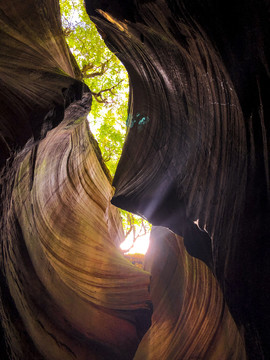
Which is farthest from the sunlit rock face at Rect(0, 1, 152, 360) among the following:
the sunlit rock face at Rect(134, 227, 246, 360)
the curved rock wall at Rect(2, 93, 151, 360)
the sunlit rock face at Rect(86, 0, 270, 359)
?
the sunlit rock face at Rect(86, 0, 270, 359)

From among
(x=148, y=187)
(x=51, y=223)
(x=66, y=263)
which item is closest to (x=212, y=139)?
(x=148, y=187)

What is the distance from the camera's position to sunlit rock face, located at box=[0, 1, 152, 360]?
12.3 feet

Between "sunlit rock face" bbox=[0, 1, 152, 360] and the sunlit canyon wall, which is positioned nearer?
the sunlit canyon wall

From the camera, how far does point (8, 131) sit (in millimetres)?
3439

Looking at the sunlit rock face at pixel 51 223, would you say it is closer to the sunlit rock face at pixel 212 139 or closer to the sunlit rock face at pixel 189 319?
the sunlit rock face at pixel 189 319

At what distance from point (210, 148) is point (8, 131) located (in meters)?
2.68

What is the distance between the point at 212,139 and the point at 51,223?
4.21 metres

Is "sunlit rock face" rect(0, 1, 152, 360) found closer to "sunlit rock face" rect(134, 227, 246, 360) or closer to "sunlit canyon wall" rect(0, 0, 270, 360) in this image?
"sunlit canyon wall" rect(0, 0, 270, 360)

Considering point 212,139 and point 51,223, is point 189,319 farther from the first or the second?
point 212,139

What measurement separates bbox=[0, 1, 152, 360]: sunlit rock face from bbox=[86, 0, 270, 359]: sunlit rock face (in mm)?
1390

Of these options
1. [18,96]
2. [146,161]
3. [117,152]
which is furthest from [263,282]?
[117,152]

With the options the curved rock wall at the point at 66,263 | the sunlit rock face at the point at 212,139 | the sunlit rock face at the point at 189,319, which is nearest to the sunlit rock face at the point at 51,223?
the curved rock wall at the point at 66,263

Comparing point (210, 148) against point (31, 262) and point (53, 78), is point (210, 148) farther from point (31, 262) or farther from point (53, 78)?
point (31, 262)

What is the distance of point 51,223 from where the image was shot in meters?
6.13
